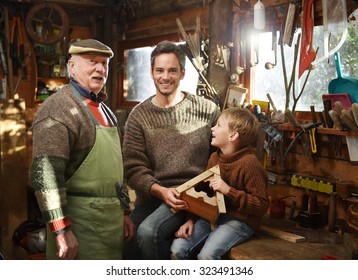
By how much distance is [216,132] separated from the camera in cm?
155

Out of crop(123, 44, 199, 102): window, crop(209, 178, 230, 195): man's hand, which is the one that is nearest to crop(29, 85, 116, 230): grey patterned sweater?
crop(209, 178, 230, 195): man's hand

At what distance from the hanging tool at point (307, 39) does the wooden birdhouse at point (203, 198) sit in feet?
2.24

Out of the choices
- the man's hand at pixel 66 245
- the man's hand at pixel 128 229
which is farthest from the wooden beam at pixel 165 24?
the man's hand at pixel 66 245

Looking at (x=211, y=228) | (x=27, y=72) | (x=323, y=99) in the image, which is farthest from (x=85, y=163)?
(x=27, y=72)

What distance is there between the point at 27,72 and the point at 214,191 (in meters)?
2.17

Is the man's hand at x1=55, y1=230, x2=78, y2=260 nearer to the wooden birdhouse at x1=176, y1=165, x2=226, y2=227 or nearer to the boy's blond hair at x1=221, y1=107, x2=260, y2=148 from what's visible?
the wooden birdhouse at x1=176, y1=165, x2=226, y2=227

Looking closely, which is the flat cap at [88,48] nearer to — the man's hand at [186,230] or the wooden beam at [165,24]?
the man's hand at [186,230]

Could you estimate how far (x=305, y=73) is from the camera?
2.08 metres

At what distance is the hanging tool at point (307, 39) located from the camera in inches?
76.1

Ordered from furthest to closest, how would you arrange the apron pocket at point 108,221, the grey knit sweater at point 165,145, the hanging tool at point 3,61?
the hanging tool at point 3,61
the grey knit sweater at point 165,145
the apron pocket at point 108,221

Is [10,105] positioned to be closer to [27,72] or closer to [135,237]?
[27,72]

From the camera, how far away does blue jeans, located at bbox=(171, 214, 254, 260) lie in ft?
4.98

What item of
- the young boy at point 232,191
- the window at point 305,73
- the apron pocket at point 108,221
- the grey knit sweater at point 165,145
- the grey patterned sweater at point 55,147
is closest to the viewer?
the grey patterned sweater at point 55,147
